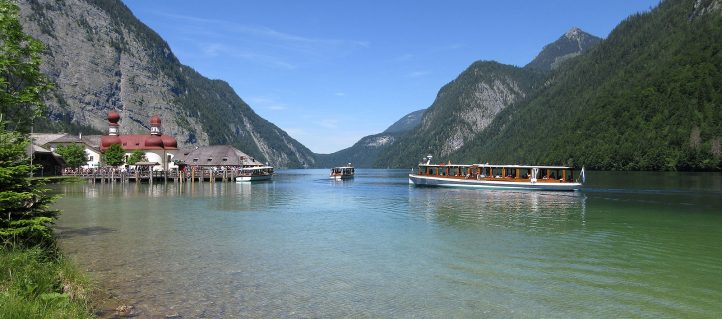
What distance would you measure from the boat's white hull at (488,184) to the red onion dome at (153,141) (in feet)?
242

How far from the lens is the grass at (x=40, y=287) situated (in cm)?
862

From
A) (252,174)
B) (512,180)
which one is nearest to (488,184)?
(512,180)

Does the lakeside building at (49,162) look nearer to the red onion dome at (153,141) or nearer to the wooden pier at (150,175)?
the wooden pier at (150,175)

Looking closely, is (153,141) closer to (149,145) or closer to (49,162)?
(149,145)

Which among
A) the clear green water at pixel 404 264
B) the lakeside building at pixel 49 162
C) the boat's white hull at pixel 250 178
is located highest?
the lakeside building at pixel 49 162

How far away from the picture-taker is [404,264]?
1881 centimetres

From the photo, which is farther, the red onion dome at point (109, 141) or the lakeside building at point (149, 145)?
the lakeside building at point (149, 145)

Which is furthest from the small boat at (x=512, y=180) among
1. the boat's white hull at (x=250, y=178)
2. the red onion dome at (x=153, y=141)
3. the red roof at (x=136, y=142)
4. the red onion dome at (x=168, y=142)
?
the red onion dome at (x=168, y=142)

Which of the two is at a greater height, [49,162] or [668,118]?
[668,118]

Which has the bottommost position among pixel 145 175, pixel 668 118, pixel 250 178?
pixel 250 178

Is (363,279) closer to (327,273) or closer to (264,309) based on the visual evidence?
(327,273)

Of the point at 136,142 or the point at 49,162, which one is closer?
the point at 49,162

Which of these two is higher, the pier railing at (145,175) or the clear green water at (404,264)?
the pier railing at (145,175)

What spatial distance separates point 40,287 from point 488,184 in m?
70.7
